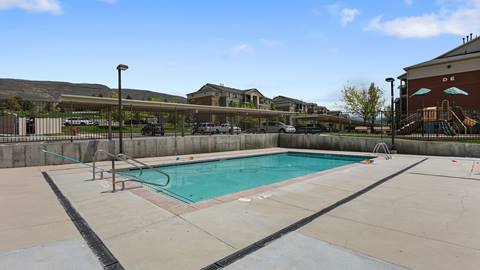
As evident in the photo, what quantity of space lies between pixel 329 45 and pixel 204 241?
12.1 m

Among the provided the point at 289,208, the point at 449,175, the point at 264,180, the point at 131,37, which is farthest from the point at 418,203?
the point at 131,37

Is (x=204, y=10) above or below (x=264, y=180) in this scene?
above

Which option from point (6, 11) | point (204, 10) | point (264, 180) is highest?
point (204, 10)

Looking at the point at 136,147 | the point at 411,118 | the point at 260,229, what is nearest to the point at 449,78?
the point at 411,118

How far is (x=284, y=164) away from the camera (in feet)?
43.4

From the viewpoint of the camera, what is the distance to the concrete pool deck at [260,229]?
278cm

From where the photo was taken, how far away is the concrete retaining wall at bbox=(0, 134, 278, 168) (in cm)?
952

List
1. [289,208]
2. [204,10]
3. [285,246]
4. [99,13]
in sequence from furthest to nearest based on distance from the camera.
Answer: [204,10], [99,13], [289,208], [285,246]

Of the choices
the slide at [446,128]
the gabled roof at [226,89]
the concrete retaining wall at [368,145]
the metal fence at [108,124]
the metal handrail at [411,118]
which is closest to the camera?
the concrete retaining wall at [368,145]

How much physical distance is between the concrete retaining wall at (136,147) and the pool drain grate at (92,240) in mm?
6292

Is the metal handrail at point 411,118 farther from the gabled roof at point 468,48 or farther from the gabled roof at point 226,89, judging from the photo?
the gabled roof at point 226,89

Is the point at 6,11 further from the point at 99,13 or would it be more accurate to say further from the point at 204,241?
the point at 204,241

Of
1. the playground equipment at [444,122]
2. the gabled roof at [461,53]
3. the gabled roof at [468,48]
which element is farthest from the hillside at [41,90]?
the gabled roof at [468,48]

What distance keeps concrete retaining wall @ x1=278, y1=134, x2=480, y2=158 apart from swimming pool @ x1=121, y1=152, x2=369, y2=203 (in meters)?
2.26
